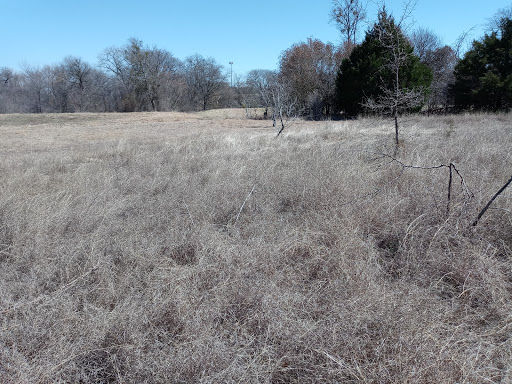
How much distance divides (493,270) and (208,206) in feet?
9.40

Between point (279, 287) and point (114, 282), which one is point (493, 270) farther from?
point (114, 282)

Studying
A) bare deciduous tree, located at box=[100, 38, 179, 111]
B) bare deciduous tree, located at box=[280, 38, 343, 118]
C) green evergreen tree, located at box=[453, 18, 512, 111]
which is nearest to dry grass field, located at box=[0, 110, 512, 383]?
green evergreen tree, located at box=[453, 18, 512, 111]

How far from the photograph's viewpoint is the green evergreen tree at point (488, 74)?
19984mm

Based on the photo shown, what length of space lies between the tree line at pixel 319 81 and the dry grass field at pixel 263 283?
4.45 meters

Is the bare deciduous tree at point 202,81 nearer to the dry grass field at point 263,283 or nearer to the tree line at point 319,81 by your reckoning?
the tree line at point 319,81

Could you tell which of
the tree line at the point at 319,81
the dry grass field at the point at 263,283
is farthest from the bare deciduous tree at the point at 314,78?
the dry grass field at the point at 263,283

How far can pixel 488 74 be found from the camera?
20.0 m

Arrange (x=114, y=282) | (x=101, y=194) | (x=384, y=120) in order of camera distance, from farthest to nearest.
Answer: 1. (x=384, y=120)
2. (x=101, y=194)
3. (x=114, y=282)

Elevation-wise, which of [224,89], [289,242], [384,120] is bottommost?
[289,242]

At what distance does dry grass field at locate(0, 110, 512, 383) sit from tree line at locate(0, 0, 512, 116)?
175 inches

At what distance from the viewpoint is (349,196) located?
4098 millimetres

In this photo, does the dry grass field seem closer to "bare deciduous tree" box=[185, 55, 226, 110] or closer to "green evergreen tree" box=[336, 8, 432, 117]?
"green evergreen tree" box=[336, 8, 432, 117]

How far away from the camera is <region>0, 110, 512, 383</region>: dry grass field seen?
1.88m

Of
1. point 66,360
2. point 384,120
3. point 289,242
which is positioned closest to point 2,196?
point 66,360
